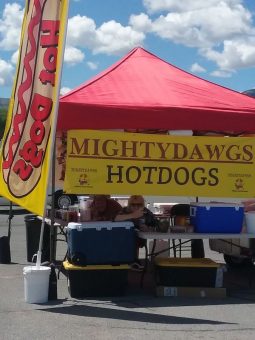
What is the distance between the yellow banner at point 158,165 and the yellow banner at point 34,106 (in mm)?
598

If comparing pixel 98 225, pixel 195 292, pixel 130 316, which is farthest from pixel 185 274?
pixel 130 316

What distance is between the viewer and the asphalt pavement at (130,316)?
6.29m

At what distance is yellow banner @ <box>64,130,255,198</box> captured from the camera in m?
8.30

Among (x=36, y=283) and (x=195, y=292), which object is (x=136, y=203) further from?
(x=36, y=283)

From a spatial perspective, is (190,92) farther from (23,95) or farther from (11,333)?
(11,333)

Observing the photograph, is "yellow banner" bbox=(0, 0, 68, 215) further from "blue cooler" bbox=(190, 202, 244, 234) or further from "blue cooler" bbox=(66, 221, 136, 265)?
"blue cooler" bbox=(190, 202, 244, 234)

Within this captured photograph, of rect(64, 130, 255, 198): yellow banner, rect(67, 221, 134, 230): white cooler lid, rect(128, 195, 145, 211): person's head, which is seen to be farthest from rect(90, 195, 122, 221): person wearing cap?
rect(67, 221, 134, 230): white cooler lid

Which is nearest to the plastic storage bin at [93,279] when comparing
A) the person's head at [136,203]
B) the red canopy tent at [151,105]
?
the person's head at [136,203]

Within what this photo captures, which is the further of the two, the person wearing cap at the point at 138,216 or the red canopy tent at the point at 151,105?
the person wearing cap at the point at 138,216

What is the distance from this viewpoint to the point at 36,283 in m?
7.51

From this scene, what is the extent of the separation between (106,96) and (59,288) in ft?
8.45

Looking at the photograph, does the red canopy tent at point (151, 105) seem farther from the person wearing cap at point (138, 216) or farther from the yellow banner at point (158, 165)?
the person wearing cap at point (138, 216)

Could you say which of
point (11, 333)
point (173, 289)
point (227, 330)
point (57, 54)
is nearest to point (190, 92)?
point (57, 54)

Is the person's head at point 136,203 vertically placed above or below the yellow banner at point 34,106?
below
